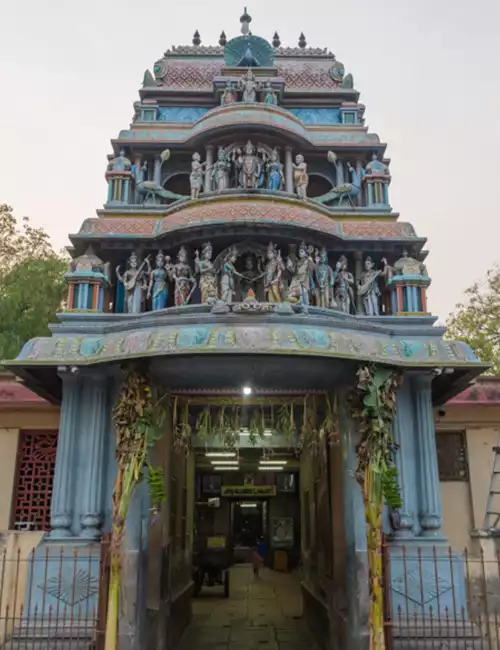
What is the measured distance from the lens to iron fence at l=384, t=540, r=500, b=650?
28.1ft

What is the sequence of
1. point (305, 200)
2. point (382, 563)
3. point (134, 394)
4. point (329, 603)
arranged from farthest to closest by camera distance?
point (305, 200) → point (329, 603) → point (134, 394) → point (382, 563)

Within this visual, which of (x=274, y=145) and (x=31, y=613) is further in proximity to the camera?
(x=274, y=145)

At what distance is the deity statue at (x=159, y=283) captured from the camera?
37.3 feet

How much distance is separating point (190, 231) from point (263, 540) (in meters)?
19.6

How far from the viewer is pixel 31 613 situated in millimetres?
8828

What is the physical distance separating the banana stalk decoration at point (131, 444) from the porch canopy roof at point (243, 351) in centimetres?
48

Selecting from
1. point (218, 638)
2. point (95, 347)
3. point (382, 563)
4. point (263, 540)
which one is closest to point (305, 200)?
point (95, 347)

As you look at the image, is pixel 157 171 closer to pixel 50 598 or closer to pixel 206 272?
pixel 206 272

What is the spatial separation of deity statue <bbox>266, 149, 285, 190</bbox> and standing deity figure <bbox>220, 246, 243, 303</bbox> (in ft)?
6.50

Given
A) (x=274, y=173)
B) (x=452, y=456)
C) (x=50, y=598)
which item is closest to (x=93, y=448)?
(x=50, y=598)

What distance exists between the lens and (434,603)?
8.93 m

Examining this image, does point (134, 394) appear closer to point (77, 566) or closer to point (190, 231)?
point (77, 566)

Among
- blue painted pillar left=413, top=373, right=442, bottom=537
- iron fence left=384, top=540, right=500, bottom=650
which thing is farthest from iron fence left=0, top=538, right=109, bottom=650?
blue painted pillar left=413, top=373, right=442, bottom=537

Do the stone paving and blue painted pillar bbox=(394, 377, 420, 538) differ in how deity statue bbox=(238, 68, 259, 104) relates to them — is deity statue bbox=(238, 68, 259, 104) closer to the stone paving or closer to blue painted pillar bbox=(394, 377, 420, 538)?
blue painted pillar bbox=(394, 377, 420, 538)
